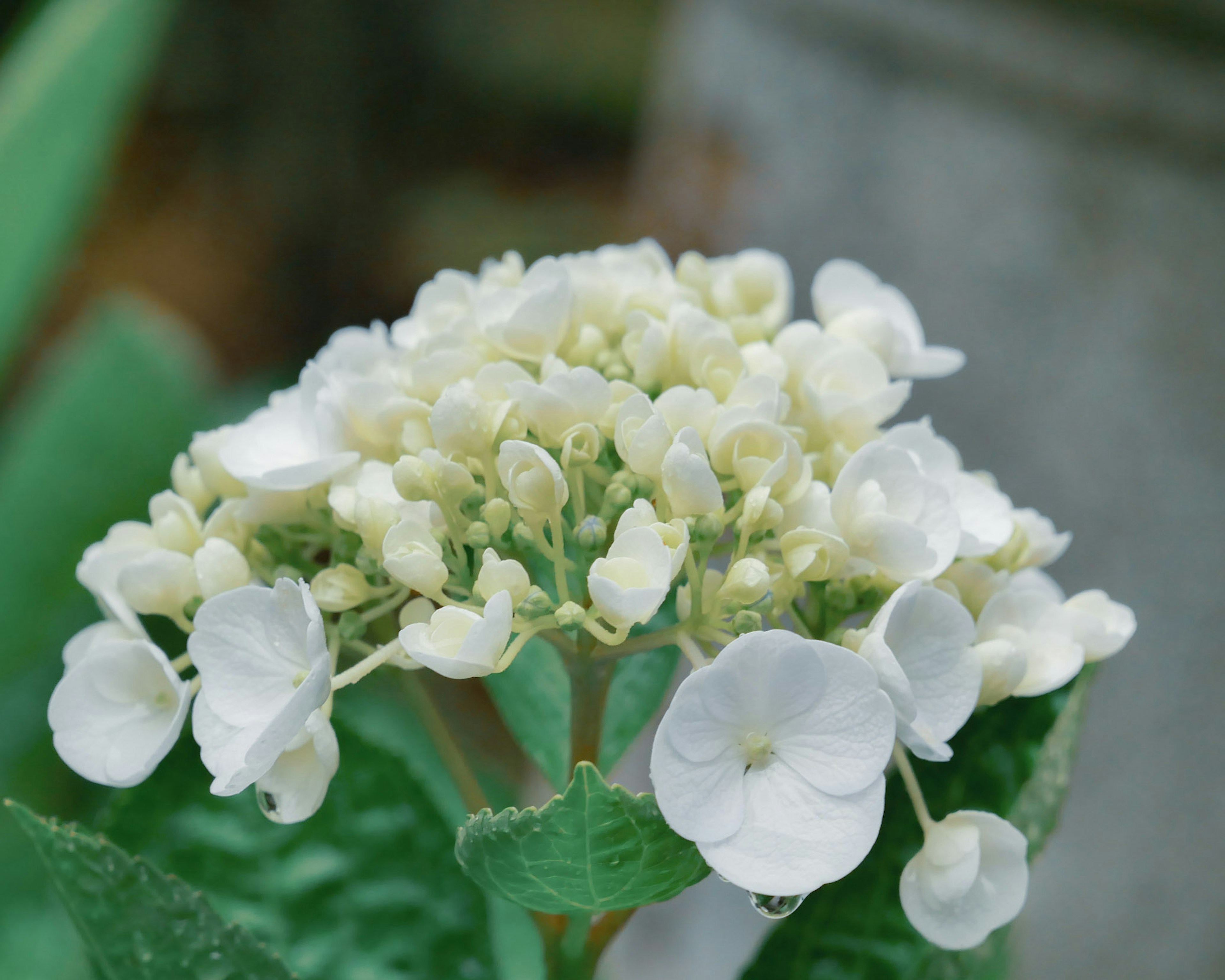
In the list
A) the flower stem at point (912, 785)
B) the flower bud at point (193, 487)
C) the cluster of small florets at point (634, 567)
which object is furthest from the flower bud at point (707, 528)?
the flower bud at point (193, 487)

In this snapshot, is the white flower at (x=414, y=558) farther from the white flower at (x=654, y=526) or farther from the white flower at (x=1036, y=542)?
the white flower at (x=1036, y=542)

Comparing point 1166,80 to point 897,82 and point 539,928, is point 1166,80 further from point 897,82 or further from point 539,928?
point 539,928

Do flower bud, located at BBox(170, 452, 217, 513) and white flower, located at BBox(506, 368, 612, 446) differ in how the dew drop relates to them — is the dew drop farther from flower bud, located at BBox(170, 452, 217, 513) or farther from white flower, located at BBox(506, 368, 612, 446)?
flower bud, located at BBox(170, 452, 217, 513)

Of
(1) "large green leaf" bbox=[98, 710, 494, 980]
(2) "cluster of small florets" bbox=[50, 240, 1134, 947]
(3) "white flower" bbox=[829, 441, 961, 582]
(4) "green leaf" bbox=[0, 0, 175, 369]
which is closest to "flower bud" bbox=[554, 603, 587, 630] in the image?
(2) "cluster of small florets" bbox=[50, 240, 1134, 947]

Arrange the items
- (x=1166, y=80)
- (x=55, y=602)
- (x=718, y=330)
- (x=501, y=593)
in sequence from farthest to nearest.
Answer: (x=55, y=602) → (x=1166, y=80) → (x=718, y=330) → (x=501, y=593)

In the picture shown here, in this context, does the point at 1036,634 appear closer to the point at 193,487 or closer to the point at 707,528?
the point at 707,528

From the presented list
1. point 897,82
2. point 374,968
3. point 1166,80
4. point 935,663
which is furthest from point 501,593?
point 897,82
